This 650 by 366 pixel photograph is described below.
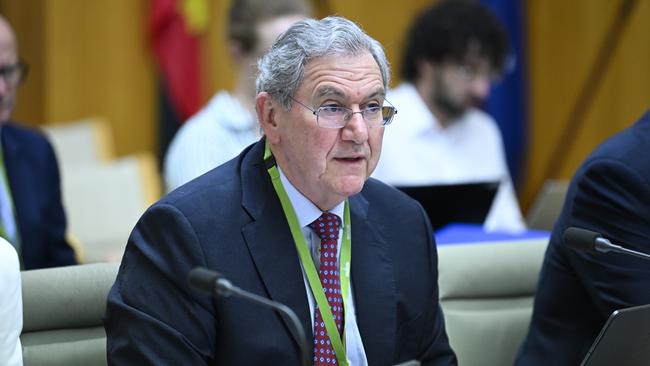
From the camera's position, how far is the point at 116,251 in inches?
196

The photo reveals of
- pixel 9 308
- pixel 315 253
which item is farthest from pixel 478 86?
pixel 9 308

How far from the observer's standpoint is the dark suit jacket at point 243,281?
1.99 m

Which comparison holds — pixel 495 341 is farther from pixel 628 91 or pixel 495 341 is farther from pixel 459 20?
pixel 628 91

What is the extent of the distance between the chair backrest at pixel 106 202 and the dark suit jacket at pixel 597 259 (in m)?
3.06

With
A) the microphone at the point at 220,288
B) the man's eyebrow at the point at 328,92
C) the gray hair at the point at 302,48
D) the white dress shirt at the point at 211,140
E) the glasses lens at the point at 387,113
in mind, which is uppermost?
the gray hair at the point at 302,48

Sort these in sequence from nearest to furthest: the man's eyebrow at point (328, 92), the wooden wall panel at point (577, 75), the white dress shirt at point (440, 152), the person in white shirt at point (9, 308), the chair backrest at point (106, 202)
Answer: the person in white shirt at point (9, 308) < the man's eyebrow at point (328, 92) < the white dress shirt at point (440, 152) < the chair backrest at point (106, 202) < the wooden wall panel at point (577, 75)

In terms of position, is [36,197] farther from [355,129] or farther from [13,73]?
[355,129]

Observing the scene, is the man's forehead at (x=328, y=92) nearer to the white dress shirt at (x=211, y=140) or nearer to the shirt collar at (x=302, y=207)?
the shirt collar at (x=302, y=207)

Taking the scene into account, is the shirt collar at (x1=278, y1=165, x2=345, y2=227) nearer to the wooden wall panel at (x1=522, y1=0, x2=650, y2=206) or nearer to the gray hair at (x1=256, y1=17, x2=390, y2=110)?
the gray hair at (x1=256, y1=17, x2=390, y2=110)

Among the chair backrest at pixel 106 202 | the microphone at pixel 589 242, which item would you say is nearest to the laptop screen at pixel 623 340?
the microphone at pixel 589 242

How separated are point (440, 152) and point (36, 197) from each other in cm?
182

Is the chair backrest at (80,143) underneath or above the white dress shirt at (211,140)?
underneath

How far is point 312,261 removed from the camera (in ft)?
7.08

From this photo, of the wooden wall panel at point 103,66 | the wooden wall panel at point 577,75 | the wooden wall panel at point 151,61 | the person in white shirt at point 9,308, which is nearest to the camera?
the person in white shirt at point 9,308
